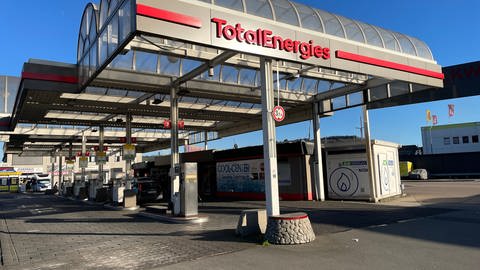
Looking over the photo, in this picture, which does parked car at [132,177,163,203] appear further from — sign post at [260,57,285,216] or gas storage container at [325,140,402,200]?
sign post at [260,57,285,216]

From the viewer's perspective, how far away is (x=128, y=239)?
928 centimetres

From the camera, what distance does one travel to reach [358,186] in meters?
18.8

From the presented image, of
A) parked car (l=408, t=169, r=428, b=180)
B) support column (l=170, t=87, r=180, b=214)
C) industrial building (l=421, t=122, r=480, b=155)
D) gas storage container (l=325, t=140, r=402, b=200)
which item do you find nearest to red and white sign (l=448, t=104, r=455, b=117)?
industrial building (l=421, t=122, r=480, b=155)

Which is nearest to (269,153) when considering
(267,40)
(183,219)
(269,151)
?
(269,151)

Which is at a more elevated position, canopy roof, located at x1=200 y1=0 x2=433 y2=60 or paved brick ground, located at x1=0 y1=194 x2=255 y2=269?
canopy roof, located at x1=200 y1=0 x2=433 y2=60

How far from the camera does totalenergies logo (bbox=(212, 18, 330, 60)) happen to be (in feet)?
27.7

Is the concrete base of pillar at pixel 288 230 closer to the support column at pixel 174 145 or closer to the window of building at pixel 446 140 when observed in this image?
the support column at pixel 174 145

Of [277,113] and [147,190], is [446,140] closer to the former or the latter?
[147,190]

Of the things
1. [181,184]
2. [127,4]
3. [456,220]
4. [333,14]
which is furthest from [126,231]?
[456,220]

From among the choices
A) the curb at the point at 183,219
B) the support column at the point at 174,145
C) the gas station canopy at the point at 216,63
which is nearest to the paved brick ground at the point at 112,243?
the curb at the point at 183,219

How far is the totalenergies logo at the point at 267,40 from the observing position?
8.45m

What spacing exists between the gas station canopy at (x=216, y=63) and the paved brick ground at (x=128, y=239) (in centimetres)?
444

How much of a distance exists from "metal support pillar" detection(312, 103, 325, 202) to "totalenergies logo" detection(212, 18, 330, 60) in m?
9.67

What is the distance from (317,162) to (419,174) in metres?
30.8
